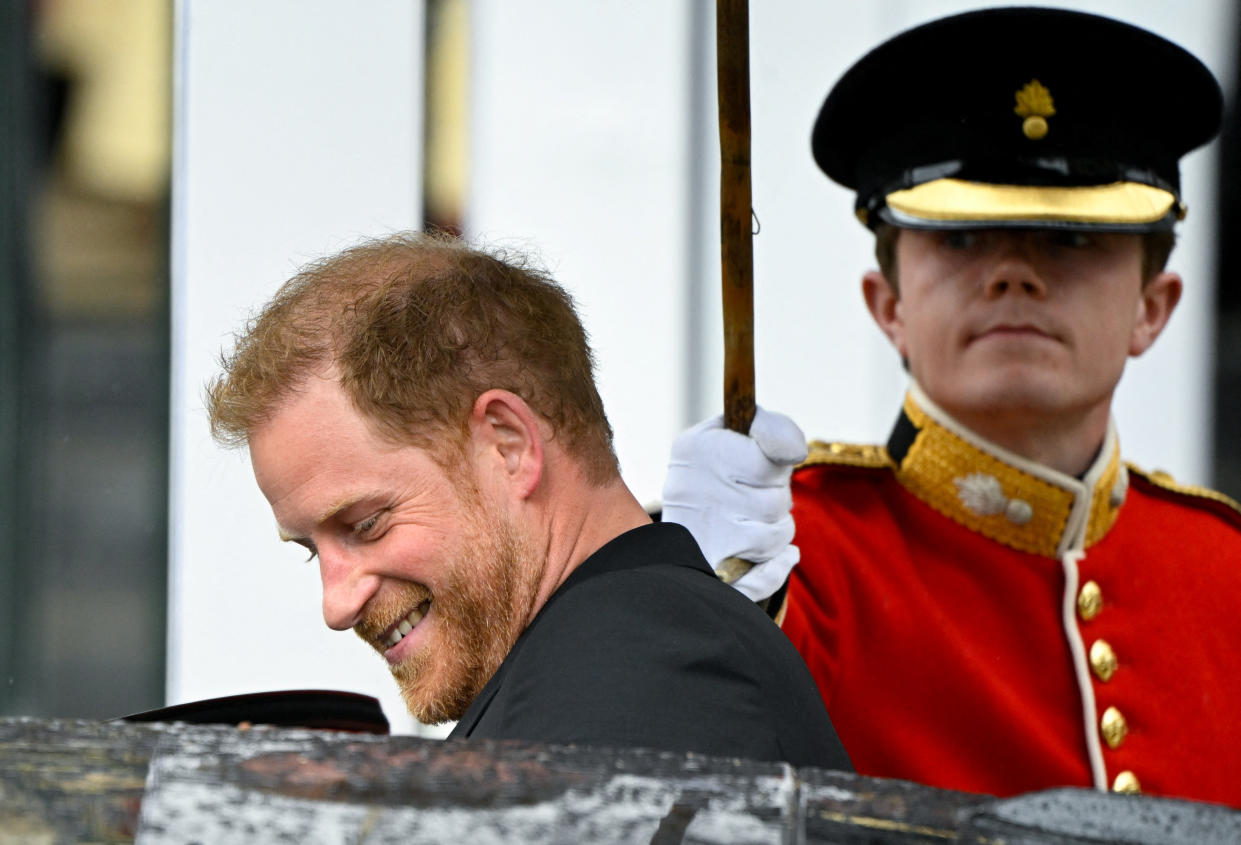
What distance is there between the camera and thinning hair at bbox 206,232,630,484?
1.44m

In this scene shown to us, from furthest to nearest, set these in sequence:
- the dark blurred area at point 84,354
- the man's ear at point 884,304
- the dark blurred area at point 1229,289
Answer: the dark blurred area at point 1229,289
the dark blurred area at point 84,354
the man's ear at point 884,304

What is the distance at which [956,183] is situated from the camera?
2426 mm

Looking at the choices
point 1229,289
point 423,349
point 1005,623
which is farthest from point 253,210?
point 1229,289

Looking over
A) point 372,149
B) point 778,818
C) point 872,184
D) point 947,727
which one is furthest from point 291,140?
point 778,818

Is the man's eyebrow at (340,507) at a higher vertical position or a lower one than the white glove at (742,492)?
higher

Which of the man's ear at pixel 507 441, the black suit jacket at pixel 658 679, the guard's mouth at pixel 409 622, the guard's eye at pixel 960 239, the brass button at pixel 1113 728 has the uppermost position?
the guard's eye at pixel 960 239

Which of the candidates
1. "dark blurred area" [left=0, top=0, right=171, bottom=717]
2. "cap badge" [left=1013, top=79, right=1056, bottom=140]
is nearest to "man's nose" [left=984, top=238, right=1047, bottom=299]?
"cap badge" [left=1013, top=79, right=1056, bottom=140]

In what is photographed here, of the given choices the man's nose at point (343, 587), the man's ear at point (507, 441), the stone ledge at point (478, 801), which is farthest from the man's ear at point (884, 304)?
the stone ledge at point (478, 801)

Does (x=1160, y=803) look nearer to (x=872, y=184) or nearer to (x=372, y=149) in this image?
(x=872, y=184)

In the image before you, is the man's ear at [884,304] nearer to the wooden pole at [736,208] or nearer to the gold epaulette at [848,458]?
the gold epaulette at [848,458]

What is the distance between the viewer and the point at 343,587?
58.5 inches

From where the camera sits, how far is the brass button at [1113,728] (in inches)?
93.8

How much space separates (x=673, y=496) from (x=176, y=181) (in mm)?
1602

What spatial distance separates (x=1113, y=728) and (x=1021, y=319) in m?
0.68
